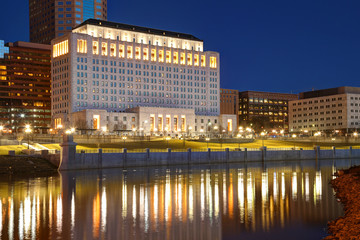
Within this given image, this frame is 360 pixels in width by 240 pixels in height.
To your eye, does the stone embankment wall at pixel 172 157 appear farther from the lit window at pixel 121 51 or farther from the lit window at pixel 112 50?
the lit window at pixel 121 51

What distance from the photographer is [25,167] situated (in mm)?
66938

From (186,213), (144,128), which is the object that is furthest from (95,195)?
(144,128)

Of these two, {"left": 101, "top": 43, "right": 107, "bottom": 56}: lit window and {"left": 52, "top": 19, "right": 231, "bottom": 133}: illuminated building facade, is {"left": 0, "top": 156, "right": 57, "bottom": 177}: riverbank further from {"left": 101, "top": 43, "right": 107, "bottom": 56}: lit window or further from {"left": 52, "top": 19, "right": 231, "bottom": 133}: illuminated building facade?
{"left": 101, "top": 43, "right": 107, "bottom": 56}: lit window

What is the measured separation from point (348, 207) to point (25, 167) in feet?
158

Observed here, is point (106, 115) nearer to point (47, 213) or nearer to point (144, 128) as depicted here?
point (144, 128)

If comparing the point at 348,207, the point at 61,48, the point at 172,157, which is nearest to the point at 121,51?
the point at 61,48

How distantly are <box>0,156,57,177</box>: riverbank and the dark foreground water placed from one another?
23.8 ft

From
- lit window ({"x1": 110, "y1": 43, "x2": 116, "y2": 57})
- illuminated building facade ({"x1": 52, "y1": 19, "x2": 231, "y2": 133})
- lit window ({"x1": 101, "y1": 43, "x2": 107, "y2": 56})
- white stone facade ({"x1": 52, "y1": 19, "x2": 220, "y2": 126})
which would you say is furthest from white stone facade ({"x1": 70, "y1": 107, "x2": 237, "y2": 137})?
lit window ({"x1": 101, "y1": 43, "x2": 107, "y2": 56})

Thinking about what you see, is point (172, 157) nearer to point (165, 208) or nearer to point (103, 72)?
point (165, 208)

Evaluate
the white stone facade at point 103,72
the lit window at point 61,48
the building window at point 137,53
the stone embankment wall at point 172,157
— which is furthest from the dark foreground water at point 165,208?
the building window at point 137,53

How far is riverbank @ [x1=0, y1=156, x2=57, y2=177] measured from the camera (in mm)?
64812

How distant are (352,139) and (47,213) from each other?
133m

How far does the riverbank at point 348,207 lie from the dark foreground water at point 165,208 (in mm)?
940

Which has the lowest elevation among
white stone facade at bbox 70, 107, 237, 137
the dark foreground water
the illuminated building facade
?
the dark foreground water
